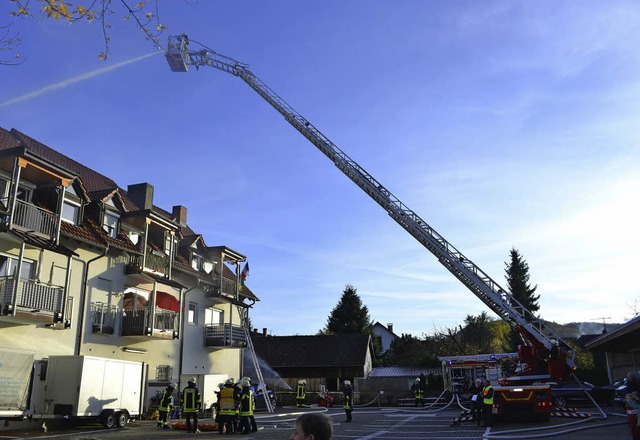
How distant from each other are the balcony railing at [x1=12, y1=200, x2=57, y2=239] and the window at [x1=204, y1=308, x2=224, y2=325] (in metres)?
12.8

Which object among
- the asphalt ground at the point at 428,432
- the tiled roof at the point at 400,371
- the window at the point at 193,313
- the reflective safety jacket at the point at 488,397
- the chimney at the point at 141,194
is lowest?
the asphalt ground at the point at 428,432

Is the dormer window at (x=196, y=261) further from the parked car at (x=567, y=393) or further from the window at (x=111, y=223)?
the parked car at (x=567, y=393)

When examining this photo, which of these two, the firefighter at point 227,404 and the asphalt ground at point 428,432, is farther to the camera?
the firefighter at point 227,404

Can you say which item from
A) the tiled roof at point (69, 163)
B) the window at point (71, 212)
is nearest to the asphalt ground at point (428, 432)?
the window at point (71, 212)

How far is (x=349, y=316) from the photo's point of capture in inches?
2817

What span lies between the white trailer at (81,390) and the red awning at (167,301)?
6.59 meters

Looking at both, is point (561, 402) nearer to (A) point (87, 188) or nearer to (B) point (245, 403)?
(B) point (245, 403)

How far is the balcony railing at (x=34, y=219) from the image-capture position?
1900cm

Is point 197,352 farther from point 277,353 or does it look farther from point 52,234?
point 277,353

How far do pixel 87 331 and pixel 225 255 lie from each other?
497 inches

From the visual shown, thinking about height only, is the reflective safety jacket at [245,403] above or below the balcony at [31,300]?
below

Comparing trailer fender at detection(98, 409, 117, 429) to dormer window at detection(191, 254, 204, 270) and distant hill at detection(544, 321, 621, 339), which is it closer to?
dormer window at detection(191, 254, 204, 270)

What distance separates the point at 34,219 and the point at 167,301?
29.2ft

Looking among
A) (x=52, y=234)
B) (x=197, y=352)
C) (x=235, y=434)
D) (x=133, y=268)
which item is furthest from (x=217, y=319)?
(x=235, y=434)
